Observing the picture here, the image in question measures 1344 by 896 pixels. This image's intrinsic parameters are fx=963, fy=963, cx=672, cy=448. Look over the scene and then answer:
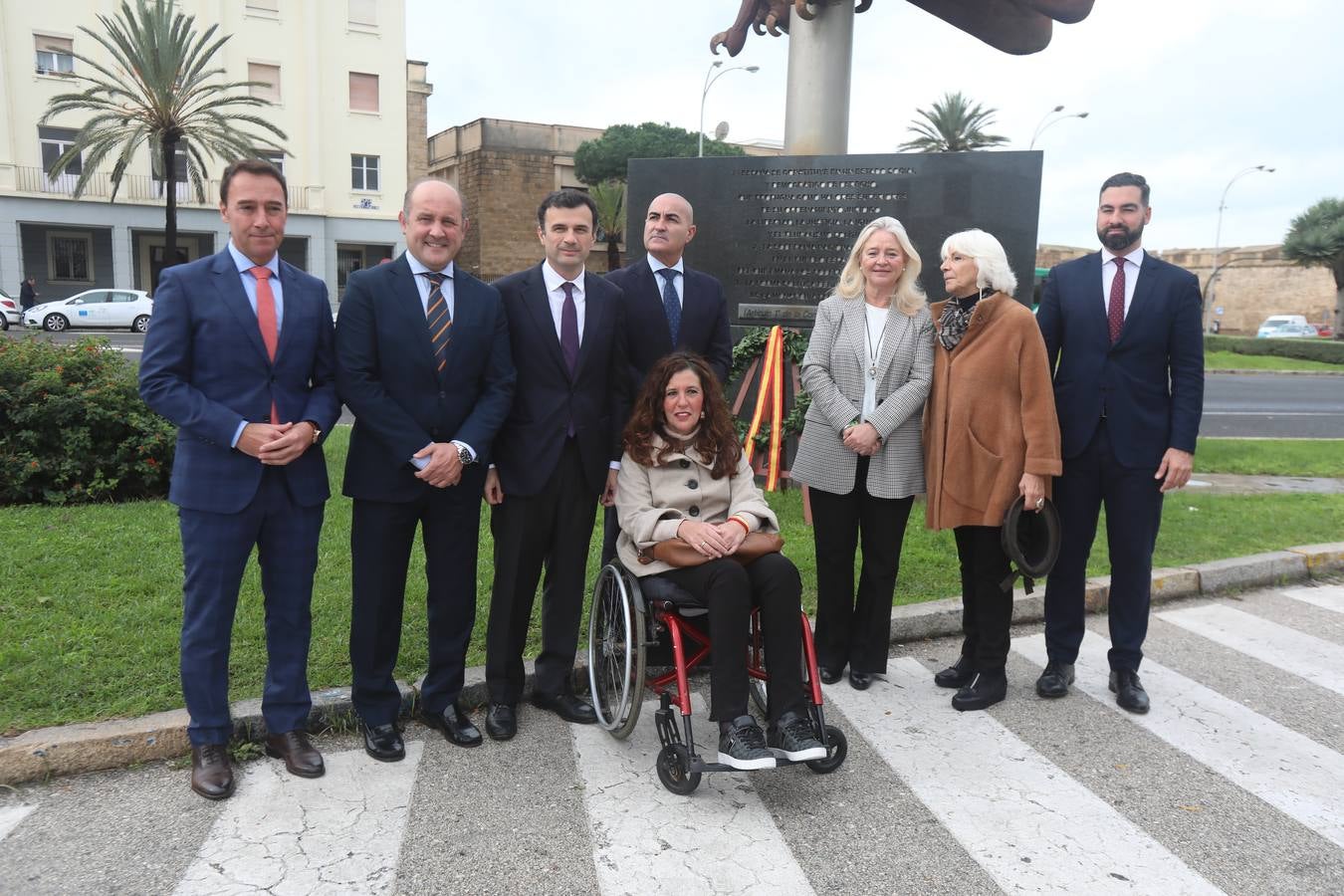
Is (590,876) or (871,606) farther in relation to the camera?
→ (871,606)

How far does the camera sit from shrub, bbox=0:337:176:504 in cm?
655

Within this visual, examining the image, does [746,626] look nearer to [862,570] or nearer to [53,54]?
[862,570]

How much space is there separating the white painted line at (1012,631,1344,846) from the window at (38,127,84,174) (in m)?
38.3

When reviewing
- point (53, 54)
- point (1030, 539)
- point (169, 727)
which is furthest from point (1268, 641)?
point (53, 54)

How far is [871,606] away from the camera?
4398 mm

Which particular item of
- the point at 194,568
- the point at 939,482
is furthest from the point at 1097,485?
the point at 194,568

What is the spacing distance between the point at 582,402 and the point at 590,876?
1.79 m

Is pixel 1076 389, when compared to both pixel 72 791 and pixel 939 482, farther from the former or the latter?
pixel 72 791

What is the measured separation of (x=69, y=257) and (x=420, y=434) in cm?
3977

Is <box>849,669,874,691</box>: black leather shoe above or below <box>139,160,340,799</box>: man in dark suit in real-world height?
below

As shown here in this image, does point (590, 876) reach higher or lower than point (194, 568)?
lower

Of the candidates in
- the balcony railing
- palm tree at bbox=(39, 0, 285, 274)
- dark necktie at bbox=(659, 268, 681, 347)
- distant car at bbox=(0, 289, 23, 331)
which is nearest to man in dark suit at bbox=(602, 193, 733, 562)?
dark necktie at bbox=(659, 268, 681, 347)

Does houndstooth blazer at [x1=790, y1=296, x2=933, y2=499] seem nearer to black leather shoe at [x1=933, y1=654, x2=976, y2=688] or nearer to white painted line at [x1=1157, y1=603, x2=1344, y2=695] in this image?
black leather shoe at [x1=933, y1=654, x2=976, y2=688]

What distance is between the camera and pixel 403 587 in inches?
145
